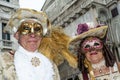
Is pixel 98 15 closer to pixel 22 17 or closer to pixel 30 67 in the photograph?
pixel 22 17

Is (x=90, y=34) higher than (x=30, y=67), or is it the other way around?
(x=90, y=34)

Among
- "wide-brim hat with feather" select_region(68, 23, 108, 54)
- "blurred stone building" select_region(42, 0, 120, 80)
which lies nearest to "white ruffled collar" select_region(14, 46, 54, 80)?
"wide-brim hat with feather" select_region(68, 23, 108, 54)

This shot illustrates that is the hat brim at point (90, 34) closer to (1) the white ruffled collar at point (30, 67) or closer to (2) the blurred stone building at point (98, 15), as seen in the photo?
(1) the white ruffled collar at point (30, 67)

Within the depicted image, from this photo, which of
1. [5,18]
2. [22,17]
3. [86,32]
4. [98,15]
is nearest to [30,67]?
[22,17]

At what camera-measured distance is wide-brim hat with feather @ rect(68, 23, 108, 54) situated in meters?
3.31

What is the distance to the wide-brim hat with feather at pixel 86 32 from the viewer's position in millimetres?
3309

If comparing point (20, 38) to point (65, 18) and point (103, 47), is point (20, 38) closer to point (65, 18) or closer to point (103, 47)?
point (103, 47)

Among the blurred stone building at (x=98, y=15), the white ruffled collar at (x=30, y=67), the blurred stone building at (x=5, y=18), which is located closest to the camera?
the white ruffled collar at (x=30, y=67)

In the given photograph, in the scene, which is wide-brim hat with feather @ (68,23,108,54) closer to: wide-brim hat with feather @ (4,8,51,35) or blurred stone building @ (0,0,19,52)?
wide-brim hat with feather @ (4,8,51,35)

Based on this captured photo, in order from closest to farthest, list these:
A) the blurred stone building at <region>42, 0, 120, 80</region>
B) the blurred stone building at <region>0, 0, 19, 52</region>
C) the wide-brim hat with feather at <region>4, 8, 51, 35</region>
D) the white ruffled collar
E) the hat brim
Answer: the white ruffled collar < the wide-brim hat with feather at <region>4, 8, 51, 35</region> < the hat brim < the blurred stone building at <region>0, 0, 19, 52</region> < the blurred stone building at <region>42, 0, 120, 80</region>

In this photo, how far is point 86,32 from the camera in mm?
3303

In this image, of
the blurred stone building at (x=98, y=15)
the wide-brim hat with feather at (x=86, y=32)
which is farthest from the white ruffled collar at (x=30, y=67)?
the blurred stone building at (x=98, y=15)

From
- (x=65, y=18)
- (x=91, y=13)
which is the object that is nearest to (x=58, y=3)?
(x=65, y=18)

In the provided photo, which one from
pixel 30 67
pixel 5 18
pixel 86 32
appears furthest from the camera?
pixel 5 18
